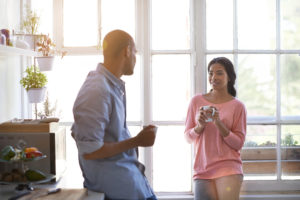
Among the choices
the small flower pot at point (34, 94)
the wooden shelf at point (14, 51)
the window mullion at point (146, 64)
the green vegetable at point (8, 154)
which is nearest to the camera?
the green vegetable at point (8, 154)

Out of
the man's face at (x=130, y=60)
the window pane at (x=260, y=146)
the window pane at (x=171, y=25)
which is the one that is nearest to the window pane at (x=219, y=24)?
the window pane at (x=171, y=25)

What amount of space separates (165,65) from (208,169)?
35.1 inches

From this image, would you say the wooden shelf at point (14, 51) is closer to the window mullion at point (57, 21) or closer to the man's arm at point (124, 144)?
the window mullion at point (57, 21)

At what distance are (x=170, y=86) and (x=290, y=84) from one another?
0.90m

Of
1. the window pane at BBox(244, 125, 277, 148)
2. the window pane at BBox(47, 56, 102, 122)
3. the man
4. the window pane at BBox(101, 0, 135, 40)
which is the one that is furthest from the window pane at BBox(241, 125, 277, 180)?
the man

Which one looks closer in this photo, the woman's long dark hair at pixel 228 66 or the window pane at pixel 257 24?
the woman's long dark hair at pixel 228 66

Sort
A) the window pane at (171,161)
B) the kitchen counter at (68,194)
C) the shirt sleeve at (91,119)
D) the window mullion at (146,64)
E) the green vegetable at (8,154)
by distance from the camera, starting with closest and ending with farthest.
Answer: the shirt sleeve at (91,119)
the kitchen counter at (68,194)
the green vegetable at (8,154)
the window mullion at (146,64)
the window pane at (171,161)

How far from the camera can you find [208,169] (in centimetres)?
283

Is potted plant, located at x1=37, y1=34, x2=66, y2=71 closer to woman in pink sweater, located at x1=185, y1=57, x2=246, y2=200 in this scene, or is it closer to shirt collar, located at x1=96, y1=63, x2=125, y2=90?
woman in pink sweater, located at x1=185, y1=57, x2=246, y2=200

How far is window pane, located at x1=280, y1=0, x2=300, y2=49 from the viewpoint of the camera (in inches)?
128

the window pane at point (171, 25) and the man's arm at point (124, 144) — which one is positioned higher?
the window pane at point (171, 25)

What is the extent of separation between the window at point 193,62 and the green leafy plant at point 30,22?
264 millimetres

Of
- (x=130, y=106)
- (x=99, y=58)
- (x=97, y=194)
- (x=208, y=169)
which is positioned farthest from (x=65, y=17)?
(x=97, y=194)

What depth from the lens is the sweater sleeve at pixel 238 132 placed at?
281cm
